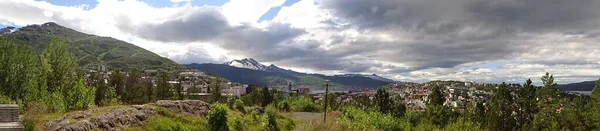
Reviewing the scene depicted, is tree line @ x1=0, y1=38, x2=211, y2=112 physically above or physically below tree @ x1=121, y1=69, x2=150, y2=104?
above

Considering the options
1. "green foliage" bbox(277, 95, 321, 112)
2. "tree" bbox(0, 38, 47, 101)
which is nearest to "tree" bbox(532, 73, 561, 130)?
"green foliage" bbox(277, 95, 321, 112)

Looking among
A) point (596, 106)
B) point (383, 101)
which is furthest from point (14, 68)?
point (596, 106)

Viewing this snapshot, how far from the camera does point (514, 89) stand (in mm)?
47250

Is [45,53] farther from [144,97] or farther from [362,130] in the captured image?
[144,97]

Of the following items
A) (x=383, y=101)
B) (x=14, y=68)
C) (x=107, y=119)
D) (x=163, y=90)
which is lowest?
(x=383, y=101)

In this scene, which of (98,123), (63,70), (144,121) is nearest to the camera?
(98,123)

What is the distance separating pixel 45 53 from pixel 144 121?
15857 mm

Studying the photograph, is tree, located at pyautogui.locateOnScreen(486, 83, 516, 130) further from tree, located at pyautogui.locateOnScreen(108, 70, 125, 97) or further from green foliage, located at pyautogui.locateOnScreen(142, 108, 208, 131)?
tree, located at pyautogui.locateOnScreen(108, 70, 125, 97)

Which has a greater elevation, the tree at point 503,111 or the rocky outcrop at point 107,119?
the rocky outcrop at point 107,119

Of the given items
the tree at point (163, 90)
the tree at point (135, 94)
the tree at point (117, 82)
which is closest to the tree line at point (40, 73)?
the tree at point (135, 94)


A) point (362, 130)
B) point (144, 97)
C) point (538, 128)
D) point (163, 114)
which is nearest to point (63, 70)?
point (163, 114)

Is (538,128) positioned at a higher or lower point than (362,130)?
lower

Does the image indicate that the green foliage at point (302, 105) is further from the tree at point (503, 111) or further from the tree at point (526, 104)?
the tree at point (526, 104)

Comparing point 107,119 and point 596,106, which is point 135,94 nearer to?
point 107,119
